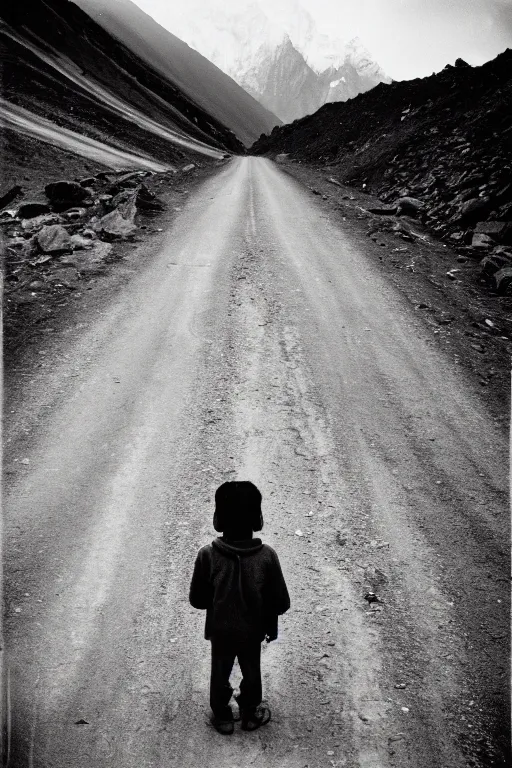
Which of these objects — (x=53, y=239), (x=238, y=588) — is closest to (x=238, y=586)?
(x=238, y=588)

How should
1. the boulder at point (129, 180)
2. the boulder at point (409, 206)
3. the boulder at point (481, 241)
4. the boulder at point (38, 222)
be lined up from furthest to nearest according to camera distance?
the boulder at point (129, 180), the boulder at point (409, 206), the boulder at point (481, 241), the boulder at point (38, 222)

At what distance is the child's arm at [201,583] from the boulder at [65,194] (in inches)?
592

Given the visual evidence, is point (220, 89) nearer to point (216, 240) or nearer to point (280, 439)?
point (216, 240)

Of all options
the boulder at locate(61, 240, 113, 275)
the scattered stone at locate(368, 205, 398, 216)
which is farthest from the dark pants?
the scattered stone at locate(368, 205, 398, 216)

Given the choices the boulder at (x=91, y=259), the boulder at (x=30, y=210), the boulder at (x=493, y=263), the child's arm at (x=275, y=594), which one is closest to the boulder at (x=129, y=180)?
the boulder at (x=30, y=210)

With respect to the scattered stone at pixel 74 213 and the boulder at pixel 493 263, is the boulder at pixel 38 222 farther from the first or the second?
the boulder at pixel 493 263

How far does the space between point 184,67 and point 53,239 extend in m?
153

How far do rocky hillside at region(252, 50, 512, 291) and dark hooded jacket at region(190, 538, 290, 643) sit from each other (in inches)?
435

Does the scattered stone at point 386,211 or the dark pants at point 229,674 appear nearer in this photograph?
the dark pants at point 229,674

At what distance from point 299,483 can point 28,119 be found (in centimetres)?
3316

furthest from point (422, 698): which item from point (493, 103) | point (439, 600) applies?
point (493, 103)

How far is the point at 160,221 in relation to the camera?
16.8m

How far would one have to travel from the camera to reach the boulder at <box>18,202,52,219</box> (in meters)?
15.1

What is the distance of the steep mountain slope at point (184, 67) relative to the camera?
121062 mm
